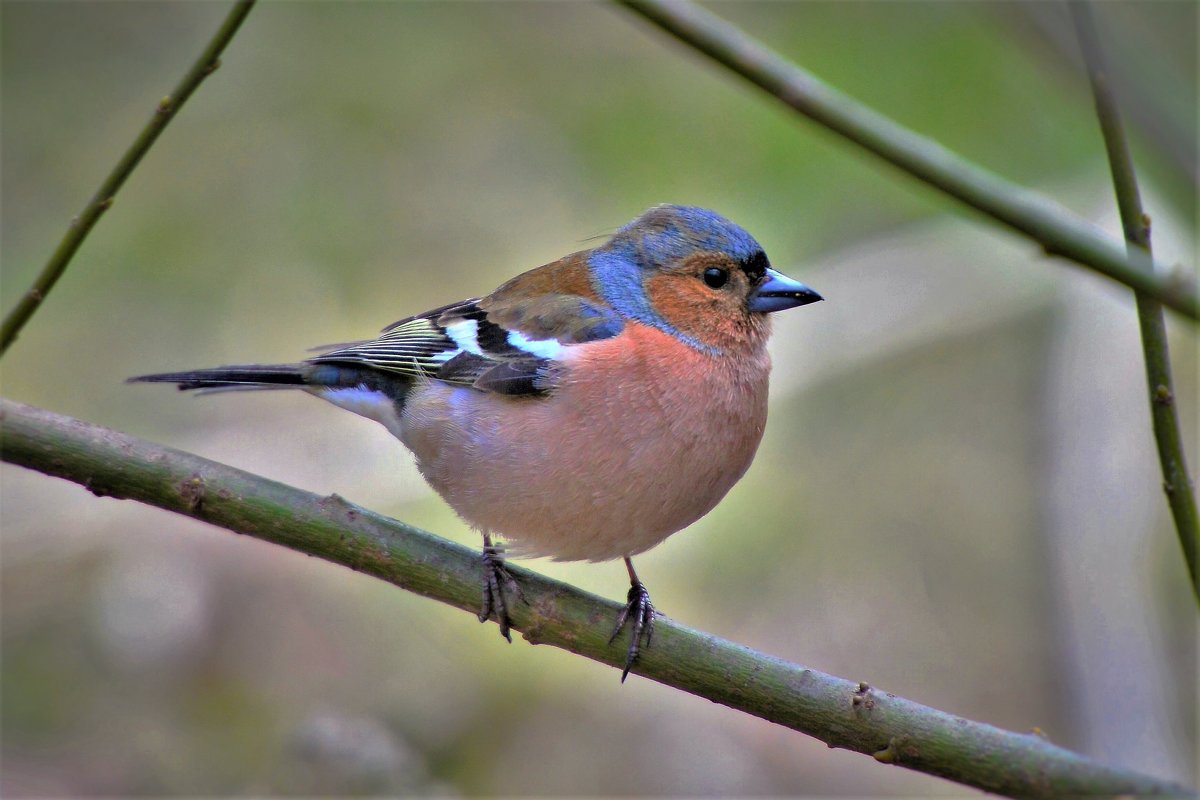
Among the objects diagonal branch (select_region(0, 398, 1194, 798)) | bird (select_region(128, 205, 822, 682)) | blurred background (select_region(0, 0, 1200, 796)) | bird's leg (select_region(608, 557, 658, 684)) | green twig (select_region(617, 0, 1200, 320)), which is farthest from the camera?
blurred background (select_region(0, 0, 1200, 796))

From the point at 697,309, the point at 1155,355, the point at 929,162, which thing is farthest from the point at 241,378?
the point at 1155,355

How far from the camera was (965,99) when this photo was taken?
9.24 metres

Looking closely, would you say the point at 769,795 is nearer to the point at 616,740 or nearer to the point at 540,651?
the point at 616,740

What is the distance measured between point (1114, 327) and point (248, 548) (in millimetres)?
4712

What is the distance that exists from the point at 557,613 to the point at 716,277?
4.11ft

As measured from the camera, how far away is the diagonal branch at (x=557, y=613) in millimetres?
2418

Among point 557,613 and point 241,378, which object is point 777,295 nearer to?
point 557,613

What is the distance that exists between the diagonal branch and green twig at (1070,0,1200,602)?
0.49 metres

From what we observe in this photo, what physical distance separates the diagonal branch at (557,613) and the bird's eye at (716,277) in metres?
1.16

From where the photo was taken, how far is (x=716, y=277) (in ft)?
12.3

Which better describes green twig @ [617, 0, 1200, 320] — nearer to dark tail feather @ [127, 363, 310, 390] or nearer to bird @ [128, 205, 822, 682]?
bird @ [128, 205, 822, 682]

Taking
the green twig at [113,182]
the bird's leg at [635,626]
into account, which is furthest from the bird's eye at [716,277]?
the green twig at [113,182]

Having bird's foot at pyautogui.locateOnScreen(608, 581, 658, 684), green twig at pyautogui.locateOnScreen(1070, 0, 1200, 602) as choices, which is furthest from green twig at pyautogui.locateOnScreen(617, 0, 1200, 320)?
bird's foot at pyautogui.locateOnScreen(608, 581, 658, 684)

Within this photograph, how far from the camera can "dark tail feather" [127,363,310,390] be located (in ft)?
11.2
